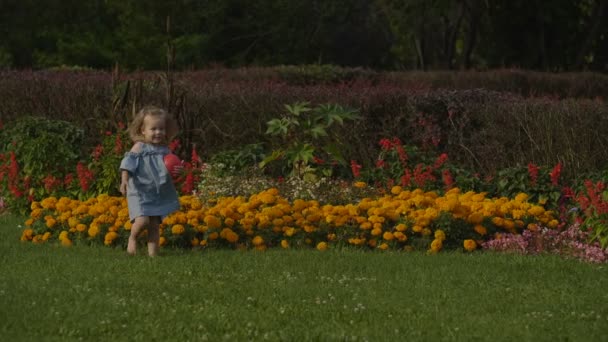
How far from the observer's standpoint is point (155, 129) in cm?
882

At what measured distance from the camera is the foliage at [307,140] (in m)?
11.3

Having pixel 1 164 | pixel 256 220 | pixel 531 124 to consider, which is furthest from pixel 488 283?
pixel 1 164

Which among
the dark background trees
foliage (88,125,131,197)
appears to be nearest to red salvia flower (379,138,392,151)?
foliage (88,125,131,197)

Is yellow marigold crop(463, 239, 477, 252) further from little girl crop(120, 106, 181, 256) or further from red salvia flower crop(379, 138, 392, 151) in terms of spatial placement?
red salvia flower crop(379, 138, 392, 151)

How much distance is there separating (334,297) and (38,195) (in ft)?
17.3

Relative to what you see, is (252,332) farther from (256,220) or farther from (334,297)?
(256,220)

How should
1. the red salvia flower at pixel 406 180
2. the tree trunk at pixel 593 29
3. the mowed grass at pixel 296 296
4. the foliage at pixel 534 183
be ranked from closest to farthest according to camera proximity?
the mowed grass at pixel 296 296, the foliage at pixel 534 183, the red salvia flower at pixel 406 180, the tree trunk at pixel 593 29

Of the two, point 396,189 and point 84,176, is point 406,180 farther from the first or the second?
point 84,176

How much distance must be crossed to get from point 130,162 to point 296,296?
7.29ft

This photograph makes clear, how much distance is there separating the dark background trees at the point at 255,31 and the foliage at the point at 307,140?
19.2 m

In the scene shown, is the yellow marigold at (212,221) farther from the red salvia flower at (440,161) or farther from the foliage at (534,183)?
the foliage at (534,183)

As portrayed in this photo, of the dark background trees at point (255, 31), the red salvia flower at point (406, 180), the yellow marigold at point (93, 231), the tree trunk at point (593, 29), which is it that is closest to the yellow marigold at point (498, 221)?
the red salvia flower at point (406, 180)

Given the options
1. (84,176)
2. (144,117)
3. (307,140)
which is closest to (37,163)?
(84,176)

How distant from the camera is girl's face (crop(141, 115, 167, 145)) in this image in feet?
28.9
